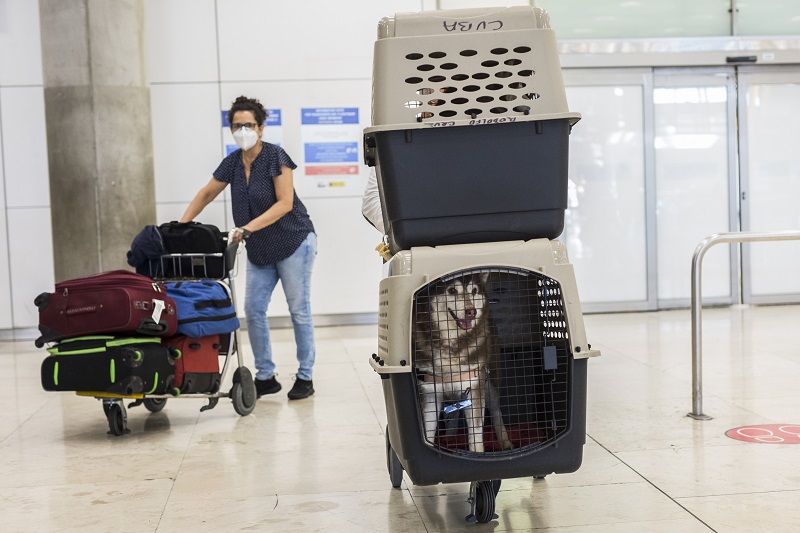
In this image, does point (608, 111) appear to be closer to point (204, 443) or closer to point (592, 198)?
point (592, 198)

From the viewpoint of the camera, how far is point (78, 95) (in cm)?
784

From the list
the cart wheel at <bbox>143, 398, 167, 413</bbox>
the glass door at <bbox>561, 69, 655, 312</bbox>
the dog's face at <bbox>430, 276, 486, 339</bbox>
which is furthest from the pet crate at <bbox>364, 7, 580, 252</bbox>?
the glass door at <bbox>561, 69, 655, 312</bbox>

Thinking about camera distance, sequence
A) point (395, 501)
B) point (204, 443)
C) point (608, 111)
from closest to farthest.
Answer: point (395, 501) → point (204, 443) → point (608, 111)

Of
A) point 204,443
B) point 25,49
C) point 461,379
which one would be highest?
point 25,49

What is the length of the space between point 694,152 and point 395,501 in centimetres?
729

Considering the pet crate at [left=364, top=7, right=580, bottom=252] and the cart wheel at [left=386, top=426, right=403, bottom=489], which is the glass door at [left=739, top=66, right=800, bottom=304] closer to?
the cart wheel at [left=386, top=426, right=403, bottom=489]

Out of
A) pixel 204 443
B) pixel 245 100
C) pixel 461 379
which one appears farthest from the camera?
pixel 245 100

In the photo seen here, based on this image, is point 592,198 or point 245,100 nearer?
point 245,100

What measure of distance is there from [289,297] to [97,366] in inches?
54.4

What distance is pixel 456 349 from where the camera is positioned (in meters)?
2.54

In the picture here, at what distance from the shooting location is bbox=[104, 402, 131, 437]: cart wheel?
14.7ft

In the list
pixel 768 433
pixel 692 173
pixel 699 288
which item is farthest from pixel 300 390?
pixel 692 173

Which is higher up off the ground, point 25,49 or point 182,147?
point 25,49

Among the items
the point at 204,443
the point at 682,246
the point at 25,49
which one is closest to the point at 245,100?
the point at 204,443
